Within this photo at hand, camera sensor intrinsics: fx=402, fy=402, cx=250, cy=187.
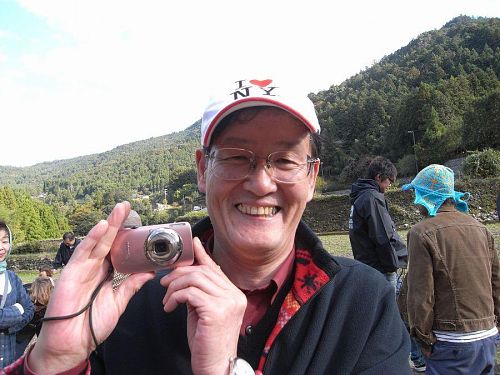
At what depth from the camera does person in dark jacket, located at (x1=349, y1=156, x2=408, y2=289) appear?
17.5 feet

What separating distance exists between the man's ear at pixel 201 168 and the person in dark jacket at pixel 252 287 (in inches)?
0.5

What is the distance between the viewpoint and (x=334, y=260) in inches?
64.4

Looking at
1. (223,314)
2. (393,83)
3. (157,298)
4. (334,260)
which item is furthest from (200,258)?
(393,83)

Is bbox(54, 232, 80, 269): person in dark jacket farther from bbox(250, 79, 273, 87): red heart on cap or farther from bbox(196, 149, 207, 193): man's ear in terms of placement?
bbox(250, 79, 273, 87): red heart on cap

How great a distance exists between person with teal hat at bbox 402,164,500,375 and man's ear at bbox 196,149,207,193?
2.52 metres

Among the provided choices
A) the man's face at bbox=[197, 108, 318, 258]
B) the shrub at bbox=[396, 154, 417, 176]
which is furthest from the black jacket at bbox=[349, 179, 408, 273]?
the shrub at bbox=[396, 154, 417, 176]

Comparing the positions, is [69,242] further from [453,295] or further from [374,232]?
[453,295]

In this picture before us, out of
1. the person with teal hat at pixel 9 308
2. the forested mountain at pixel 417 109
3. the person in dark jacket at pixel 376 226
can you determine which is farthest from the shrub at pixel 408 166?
the person with teal hat at pixel 9 308

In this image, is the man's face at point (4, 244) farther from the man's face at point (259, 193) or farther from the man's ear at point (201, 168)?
the man's face at point (259, 193)

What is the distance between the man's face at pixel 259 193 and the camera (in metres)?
1.54

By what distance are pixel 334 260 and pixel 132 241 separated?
2.62 ft

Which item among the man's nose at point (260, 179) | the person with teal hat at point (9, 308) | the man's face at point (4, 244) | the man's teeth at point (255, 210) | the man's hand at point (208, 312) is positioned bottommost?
the person with teal hat at point (9, 308)

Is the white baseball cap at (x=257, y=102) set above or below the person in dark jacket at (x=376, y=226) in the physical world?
above

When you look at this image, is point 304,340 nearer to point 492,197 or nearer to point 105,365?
point 105,365
